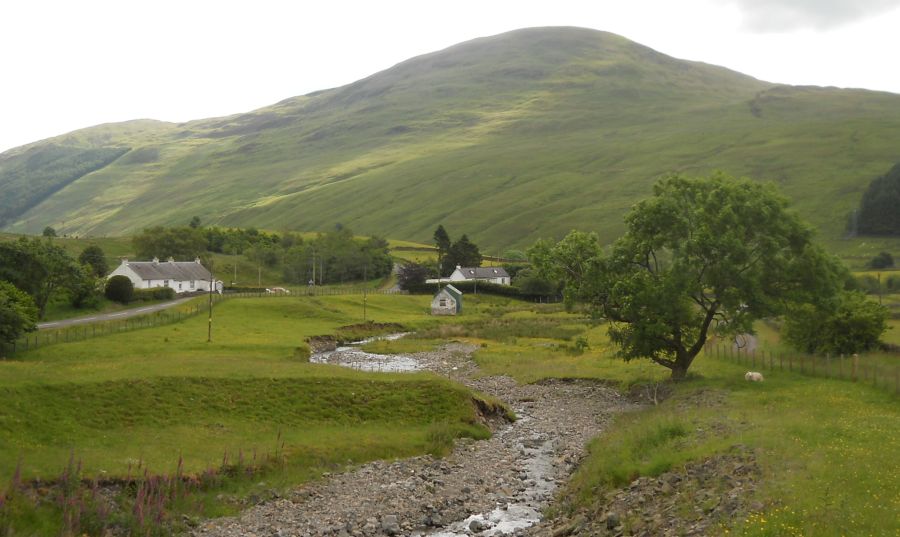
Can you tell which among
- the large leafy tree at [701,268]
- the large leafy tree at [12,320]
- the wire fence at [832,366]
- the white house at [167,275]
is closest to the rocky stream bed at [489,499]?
the large leafy tree at [701,268]

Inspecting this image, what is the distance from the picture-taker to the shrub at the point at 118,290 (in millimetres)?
105938

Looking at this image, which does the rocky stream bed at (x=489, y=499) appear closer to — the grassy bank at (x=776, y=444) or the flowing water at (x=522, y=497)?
the flowing water at (x=522, y=497)

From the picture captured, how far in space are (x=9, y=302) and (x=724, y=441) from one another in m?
55.0

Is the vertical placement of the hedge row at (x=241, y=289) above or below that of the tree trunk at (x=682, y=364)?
below

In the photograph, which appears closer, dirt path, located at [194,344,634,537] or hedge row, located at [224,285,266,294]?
dirt path, located at [194,344,634,537]

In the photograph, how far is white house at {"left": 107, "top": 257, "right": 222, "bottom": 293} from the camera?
137m

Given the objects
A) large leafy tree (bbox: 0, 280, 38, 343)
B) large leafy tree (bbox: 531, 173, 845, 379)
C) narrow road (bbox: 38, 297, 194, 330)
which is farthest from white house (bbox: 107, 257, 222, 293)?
large leafy tree (bbox: 531, 173, 845, 379)

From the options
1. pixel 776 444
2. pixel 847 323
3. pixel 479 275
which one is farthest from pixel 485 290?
pixel 776 444

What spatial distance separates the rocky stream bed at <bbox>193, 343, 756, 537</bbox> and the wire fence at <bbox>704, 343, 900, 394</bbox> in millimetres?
→ 15661

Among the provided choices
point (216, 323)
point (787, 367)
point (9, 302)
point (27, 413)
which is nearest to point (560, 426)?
point (787, 367)

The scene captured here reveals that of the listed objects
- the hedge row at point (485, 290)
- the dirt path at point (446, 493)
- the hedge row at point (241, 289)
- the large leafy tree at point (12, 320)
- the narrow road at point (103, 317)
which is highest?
the large leafy tree at point (12, 320)

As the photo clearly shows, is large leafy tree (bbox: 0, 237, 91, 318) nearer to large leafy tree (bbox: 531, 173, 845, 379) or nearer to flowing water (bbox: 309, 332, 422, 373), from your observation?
flowing water (bbox: 309, 332, 422, 373)

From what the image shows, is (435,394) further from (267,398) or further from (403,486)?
(403,486)

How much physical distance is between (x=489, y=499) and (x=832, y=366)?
28.1 metres
